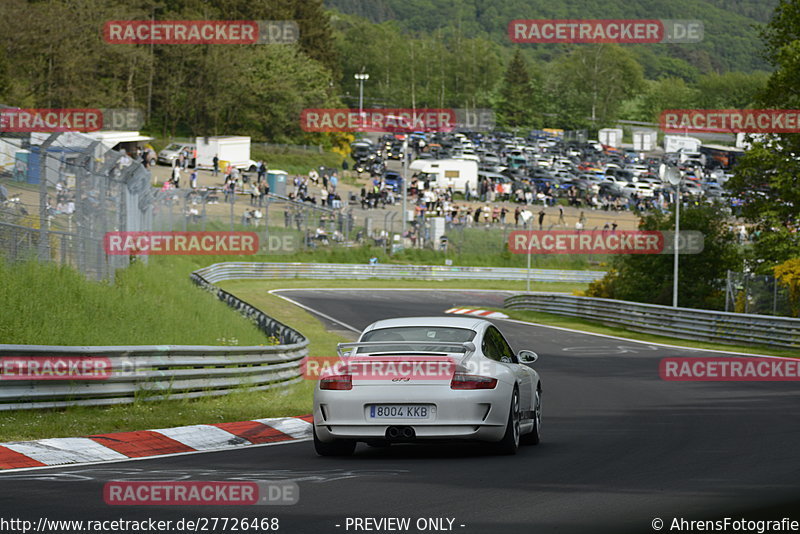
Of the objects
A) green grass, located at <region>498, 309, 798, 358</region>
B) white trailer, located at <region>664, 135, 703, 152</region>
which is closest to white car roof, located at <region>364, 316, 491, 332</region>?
green grass, located at <region>498, 309, 798, 358</region>

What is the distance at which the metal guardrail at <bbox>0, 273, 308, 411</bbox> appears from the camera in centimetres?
1244

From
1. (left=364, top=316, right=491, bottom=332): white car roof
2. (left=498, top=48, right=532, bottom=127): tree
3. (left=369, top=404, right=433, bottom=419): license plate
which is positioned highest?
(left=498, top=48, right=532, bottom=127): tree

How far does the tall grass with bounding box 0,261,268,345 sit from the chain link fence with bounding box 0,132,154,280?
32 centimetres

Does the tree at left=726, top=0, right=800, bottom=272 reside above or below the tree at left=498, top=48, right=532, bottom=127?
below

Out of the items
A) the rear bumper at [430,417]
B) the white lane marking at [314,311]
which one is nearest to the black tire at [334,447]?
the rear bumper at [430,417]

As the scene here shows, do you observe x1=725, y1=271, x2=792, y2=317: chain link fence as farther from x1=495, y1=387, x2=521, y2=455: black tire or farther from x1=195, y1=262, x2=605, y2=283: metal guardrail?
x1=195, y1=262, x2=605, y2=283: metal guardrail

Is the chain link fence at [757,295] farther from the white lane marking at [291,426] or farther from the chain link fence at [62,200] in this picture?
the white lane marking at [291,426]

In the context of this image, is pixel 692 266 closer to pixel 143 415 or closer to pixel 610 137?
pixel 143 415

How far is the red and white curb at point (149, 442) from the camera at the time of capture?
10.2 meters

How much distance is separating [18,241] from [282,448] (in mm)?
6541

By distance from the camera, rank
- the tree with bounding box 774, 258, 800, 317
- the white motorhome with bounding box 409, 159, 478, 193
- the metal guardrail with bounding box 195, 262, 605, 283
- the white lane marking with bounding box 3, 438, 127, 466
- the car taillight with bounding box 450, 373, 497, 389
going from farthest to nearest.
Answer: the white motorhome with bounding box 409, 159, 478, 193, the metal guardrail with bounding box 195, 262, 605, 283, the tree with bounding box 774, 258, 800, 317, the car taillight with bounding box 450, 373, 497, 389, the white lane marking with bounding box 3, 438, 127, 466

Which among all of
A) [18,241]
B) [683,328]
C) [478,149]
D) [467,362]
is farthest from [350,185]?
[467,362]

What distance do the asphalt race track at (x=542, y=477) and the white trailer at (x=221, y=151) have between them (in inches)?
2746

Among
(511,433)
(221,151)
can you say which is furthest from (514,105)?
(511,433)
